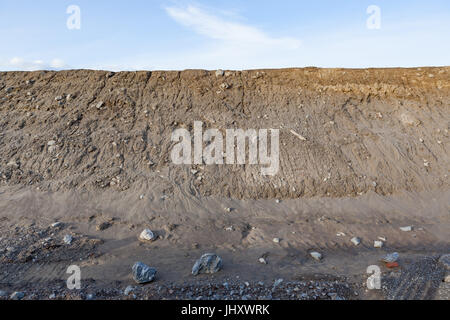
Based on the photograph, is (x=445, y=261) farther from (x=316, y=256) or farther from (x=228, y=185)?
(x=228, y=185)

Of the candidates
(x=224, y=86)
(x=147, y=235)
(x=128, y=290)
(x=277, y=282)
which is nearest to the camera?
(x=128, y=290)

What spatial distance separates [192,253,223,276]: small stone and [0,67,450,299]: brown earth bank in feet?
0.36

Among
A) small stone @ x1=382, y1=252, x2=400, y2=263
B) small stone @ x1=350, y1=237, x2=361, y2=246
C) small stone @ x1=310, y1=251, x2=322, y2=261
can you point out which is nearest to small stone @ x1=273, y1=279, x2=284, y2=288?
small stone @ x1=310, y1=251, x2=322, y2=261

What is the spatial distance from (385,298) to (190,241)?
3.42m

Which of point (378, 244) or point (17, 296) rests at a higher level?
point (17, 296)

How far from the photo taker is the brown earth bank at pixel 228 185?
462 centimetres

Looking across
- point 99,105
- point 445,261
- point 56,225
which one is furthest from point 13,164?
point 445,261

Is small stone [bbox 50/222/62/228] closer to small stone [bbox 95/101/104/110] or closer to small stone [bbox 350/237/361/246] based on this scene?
small stone [bbox 95/101/104/110]

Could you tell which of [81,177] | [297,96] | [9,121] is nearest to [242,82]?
[297,96]

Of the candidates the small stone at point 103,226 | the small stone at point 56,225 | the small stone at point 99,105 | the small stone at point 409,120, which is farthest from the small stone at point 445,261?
the small stone at point 99,105

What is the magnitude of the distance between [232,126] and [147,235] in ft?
14.2

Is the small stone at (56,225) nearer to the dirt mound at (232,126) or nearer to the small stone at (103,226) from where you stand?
the small stone at (103,226)

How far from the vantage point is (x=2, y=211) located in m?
6.52

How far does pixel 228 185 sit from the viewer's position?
24.5 feet
